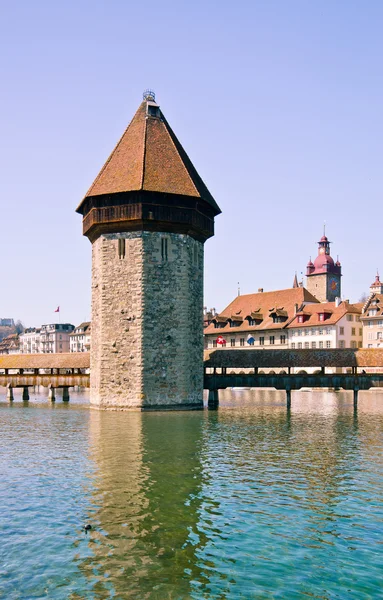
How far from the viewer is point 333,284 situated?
96.0 meters

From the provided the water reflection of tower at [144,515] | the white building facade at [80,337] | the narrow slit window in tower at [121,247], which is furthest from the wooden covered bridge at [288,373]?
the white building facade at [80,337]

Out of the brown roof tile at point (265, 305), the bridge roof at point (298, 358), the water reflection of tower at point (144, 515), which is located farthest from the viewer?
the brown roof tile at point (265, 305)

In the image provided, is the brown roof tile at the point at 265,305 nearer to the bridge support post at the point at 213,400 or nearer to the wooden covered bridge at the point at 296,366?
the wooden covered bridge at the point at 296,366

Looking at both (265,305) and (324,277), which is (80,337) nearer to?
(324,277)

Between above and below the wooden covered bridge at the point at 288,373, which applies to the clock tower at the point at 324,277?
above

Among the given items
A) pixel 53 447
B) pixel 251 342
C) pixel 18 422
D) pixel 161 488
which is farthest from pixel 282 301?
pixel 161 488

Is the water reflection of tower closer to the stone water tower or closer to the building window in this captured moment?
the stone water tower

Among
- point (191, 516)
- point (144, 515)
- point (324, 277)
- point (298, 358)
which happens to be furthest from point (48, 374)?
point (324, 277)

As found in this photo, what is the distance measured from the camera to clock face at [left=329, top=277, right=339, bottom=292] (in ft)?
314

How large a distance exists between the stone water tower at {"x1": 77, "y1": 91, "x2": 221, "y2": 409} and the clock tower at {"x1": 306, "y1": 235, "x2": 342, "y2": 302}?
6335cm

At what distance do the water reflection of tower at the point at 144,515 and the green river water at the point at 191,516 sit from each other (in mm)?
33

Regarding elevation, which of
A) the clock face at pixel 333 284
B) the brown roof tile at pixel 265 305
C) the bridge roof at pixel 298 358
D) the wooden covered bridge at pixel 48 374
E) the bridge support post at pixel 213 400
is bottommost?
the bridge support post at pixel 213 400

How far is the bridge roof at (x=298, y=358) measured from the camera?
3644cm

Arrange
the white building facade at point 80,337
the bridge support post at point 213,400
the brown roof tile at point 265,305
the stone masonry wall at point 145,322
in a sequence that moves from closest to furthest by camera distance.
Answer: the stone masonry wall at point 145,322, the bridge support post at point 213,400, the brown roof tile at point 265,305, the white building facade at point 80,337
